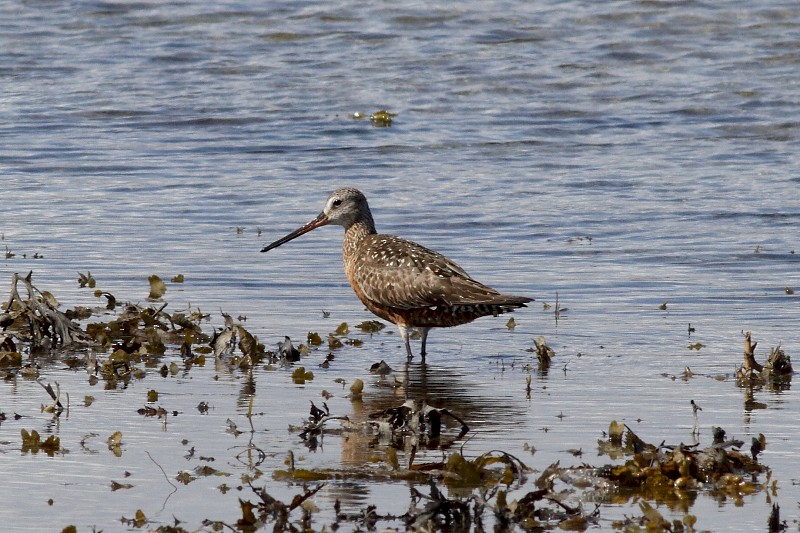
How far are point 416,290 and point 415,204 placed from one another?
15.3ft

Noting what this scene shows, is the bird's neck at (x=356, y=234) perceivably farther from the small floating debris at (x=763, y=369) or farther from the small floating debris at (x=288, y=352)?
the small floating debris at (x=763, y=369)

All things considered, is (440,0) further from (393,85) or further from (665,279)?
(665,279)

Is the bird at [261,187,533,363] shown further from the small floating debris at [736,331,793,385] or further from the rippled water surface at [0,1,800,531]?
the small floating debris at [736,331,793,385]

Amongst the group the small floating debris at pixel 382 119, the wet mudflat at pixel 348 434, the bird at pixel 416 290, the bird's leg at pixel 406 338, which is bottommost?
the wet mudflat at pixel 348 434

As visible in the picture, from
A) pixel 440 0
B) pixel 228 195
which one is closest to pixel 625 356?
pixel 228 195

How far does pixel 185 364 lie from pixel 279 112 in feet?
35.7

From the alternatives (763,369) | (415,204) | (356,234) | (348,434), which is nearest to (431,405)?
(348,434)

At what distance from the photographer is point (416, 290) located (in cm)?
868

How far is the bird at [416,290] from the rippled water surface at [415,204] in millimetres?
230

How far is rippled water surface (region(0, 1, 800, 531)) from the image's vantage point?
6.31 meters

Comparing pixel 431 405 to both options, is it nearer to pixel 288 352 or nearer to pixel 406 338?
pixel 288 352

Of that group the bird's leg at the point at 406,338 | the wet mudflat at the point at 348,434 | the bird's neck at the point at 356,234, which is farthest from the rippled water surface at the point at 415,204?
the bird's neck at the point at 356,234

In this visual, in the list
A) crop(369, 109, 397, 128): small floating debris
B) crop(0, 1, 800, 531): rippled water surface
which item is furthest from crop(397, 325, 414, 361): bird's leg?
crop(369, 109, 397, 128): small floating debris

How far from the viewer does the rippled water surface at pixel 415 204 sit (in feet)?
20.7
